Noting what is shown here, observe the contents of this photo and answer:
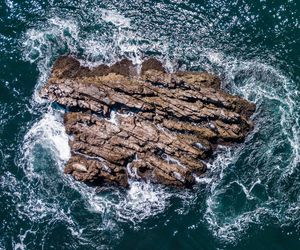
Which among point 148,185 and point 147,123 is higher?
point 147,123

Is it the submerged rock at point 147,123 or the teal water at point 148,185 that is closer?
the teal water at point 148,185

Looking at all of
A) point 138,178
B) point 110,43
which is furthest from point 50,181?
point 110,43

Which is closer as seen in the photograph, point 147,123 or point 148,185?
point 148,185

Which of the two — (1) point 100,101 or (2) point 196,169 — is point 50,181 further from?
(2) point 196,169

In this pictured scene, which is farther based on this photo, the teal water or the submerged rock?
the submerged rock
